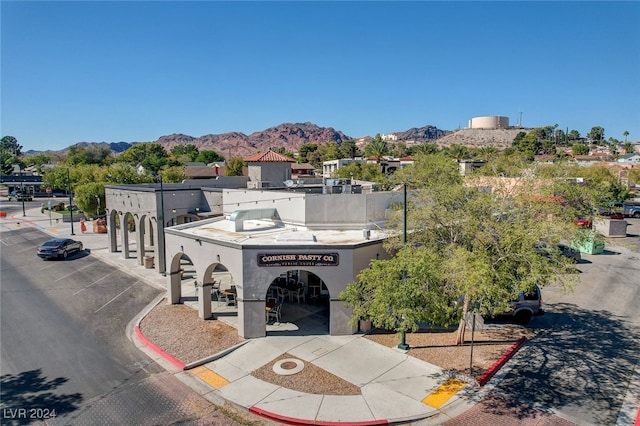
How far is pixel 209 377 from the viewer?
44.2 feet

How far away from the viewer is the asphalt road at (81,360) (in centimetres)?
1160

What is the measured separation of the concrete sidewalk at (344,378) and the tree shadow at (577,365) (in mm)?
1607

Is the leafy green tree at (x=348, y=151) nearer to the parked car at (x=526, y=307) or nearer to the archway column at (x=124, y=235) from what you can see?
the archway column at (x=124, y=235)

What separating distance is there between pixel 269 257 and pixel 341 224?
19.1 ft

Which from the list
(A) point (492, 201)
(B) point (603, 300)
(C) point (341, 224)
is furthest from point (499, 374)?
(B) point (603, 300)

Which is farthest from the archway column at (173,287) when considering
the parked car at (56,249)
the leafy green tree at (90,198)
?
the leafy green tree at (90,198)

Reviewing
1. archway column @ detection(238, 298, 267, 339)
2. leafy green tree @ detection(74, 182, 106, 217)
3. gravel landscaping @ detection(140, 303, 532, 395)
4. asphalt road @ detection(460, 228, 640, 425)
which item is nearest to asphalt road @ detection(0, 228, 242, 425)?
gravel landscaping @ detection(140, 303, 532, 395)

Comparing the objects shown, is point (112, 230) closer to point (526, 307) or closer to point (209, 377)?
point (209, 377)

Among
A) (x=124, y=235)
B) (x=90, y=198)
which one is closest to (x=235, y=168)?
(x=90, y=198)

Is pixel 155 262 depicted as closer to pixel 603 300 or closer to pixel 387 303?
pixel 387 303

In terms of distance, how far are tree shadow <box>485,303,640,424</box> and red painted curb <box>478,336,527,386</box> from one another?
25cm

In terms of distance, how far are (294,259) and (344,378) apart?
503cm

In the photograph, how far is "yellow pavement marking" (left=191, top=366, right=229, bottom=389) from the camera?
1309 cm

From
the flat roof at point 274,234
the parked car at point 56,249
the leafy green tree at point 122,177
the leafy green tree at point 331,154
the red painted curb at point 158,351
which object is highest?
the leafy green tree at point 331,154
